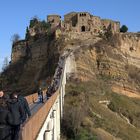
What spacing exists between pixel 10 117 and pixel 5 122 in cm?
19

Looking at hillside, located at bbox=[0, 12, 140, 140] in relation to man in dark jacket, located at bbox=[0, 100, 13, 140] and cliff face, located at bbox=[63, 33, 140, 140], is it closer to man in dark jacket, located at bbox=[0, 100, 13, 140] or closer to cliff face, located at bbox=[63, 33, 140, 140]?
cliff face, located at bbox=[63, 33, 140, 140]

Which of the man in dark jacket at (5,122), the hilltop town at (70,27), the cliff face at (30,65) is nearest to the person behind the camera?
the man in dark jacket at (5,122)

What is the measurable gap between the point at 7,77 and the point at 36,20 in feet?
39.6

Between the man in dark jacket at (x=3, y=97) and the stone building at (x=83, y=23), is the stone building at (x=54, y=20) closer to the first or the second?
the stone building at (x=83, y=23)

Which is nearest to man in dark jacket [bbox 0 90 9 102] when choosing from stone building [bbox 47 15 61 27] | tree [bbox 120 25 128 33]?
stone building [bbox 47 15 61 27]

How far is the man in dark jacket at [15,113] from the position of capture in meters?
10.5

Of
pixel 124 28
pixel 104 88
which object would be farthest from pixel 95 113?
pixel 124 28

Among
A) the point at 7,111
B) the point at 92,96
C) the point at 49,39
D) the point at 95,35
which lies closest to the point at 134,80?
the point at 95,35

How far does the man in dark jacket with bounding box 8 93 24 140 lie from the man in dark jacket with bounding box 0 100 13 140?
13cm

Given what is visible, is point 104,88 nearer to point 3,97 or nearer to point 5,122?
point 3,97

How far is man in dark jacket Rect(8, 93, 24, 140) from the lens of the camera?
10.5m

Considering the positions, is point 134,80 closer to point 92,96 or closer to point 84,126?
point 92,96

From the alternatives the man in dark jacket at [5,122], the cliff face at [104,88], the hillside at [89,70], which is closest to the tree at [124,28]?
the hillside at [89,70]

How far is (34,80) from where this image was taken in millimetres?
67188
